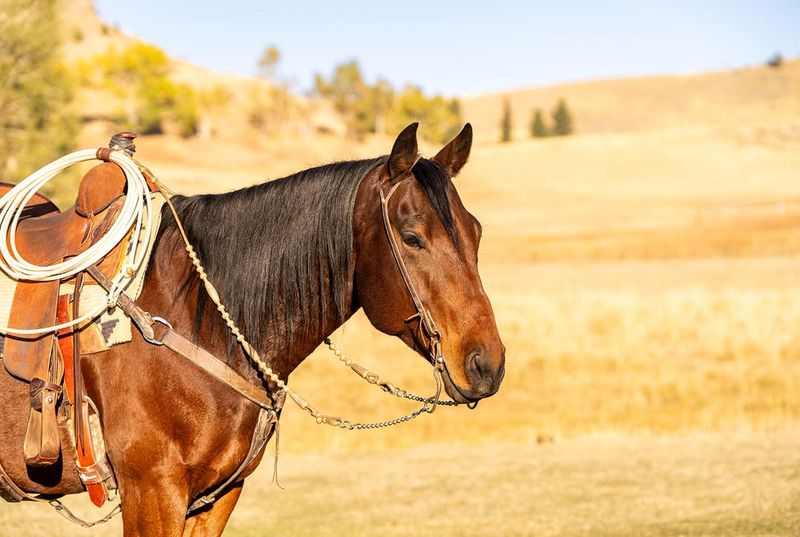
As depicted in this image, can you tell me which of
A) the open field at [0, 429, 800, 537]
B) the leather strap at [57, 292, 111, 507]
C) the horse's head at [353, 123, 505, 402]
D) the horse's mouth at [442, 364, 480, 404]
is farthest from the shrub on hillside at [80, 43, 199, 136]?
the horse's mouth at [442, 364, 480, 404]

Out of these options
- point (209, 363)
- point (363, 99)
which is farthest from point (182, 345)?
point (363, 99)

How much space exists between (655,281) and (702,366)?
1108 centimetres

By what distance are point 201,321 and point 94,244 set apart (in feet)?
1.98

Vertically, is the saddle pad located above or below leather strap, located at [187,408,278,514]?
above

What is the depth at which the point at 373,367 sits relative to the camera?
19797 millimetres

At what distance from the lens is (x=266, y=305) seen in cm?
410

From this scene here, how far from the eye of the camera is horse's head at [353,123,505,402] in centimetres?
370

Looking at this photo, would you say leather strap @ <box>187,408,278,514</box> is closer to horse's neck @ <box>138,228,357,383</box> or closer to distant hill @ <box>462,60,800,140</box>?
horse's neck @ <box>138,228,357,383</box>

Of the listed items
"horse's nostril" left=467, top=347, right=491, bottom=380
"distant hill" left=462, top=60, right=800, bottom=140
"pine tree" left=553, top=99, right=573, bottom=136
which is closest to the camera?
"horse's nostril" left=467, top=347, right=491, bottom=380

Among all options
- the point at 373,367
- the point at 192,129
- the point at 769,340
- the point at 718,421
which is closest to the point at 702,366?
the point at 769,340

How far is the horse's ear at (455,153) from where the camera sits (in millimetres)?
4066

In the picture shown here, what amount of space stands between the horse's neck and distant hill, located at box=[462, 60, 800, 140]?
376 feet

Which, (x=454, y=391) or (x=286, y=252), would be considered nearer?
(x=454, y=391)

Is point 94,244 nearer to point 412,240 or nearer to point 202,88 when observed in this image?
point 412,240
